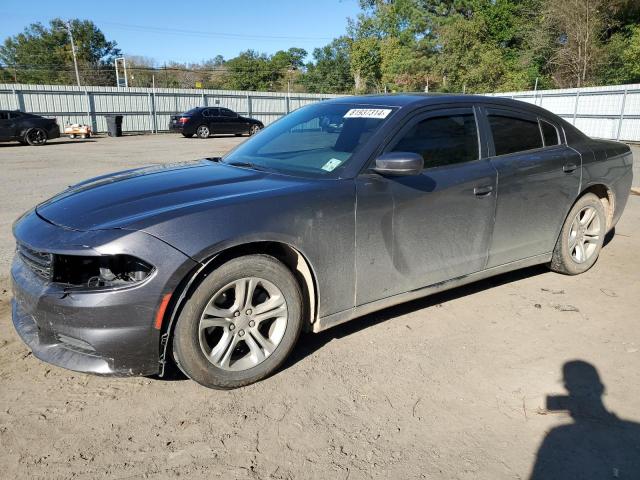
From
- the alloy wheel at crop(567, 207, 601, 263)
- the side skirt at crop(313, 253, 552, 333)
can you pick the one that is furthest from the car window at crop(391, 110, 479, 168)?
the alloy wheel at crop(567, 207, 601, 263)

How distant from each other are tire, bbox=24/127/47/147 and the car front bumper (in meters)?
20.3

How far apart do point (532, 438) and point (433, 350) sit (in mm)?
946

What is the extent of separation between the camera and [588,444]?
7.97 feet

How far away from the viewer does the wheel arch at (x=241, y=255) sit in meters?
2.58

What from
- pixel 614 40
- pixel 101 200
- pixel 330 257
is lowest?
pixel 330 257

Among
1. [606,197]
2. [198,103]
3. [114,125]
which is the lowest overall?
[114,125]

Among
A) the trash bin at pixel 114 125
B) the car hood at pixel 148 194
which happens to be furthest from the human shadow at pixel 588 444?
the trash bin at pixel 114 125

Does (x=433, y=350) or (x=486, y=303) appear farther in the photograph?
(x=486, y=303)

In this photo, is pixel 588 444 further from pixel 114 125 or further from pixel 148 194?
pixel 114 125

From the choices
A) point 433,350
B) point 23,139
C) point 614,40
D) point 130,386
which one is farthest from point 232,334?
point 614,40

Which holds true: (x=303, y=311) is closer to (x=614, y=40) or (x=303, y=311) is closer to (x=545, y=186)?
(x=545, y=186)

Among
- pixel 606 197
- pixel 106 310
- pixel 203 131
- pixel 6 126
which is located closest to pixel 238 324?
pixel 106 310

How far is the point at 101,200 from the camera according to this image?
291 centimetres

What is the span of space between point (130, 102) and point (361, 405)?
2947 cm
